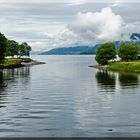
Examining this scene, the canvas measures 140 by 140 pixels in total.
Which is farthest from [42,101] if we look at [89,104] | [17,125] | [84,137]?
[84,137]

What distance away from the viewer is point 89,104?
47.6 meters

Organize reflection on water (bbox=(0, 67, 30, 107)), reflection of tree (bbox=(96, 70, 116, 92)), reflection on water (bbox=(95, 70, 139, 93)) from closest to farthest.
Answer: reflection on water (bbox=(0, 67, 30, 107)) → reflection of tree (bbox=(96, 70, 116, 92)) → reflection on water (bbox=(95, 70, 139, 93))

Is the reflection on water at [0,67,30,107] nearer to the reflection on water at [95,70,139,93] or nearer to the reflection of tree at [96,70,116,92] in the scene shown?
the reflection of tree at [96,70,116,92]

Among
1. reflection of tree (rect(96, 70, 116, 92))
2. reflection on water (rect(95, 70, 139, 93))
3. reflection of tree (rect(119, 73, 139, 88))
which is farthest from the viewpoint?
reflection of tree (rect(119, 73, 139, 88))

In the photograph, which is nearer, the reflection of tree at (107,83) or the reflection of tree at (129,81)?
the reflection of tree at (107,83)

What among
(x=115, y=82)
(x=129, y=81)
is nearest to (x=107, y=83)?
(x=115, y=82)

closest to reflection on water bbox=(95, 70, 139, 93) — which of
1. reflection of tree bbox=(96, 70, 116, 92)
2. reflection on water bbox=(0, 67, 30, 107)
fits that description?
reflection of tree bbox=(96, 70, 116, 92)

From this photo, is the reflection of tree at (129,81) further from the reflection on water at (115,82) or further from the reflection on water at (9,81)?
the reflection on water at (9,81)

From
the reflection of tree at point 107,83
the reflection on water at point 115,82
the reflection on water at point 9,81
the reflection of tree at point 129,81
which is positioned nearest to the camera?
the reflection on water at point 9,81

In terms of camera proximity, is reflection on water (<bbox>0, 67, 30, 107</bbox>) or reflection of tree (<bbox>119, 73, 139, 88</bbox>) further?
reflection of tree (<bbox>119, 73, 139, 88</bbox>)

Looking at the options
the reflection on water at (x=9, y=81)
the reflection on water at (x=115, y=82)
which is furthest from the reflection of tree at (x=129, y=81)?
the reflection on water at (x=9, y=81)

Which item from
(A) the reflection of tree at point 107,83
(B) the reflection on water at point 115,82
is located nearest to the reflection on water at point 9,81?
(A) the reflection of tree at point 107,83

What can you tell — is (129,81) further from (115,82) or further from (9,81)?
(9,81)

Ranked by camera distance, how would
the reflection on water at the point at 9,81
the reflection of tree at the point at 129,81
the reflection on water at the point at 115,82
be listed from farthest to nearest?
the reflection of tree at the point at 129,81 → the reflection on water at the point at 115,82 → the reflection on water at the point at 9,81
